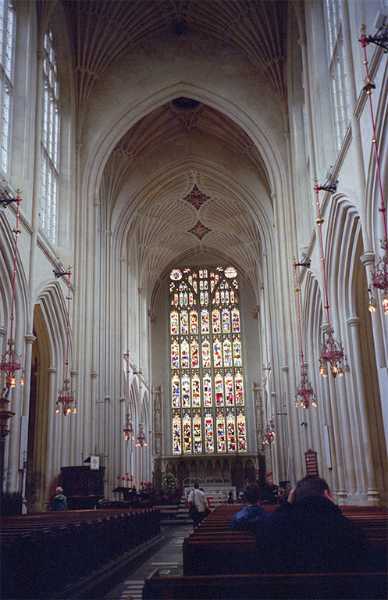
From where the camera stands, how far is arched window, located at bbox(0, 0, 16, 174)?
16.0 meters

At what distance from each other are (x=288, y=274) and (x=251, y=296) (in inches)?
769

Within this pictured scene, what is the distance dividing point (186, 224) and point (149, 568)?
94.5 ft

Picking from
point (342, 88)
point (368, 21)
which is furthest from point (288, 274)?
point (368, 21)

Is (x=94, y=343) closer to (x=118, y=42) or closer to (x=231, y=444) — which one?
(x=118, y=42)

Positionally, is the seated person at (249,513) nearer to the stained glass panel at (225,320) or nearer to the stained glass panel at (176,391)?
the stained glass panel at (176,391)

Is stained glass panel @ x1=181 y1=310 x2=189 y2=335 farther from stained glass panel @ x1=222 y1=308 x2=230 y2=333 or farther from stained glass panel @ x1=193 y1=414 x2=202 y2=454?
stained glass panel @ x1=193 y1=414 x2=202 y2=454

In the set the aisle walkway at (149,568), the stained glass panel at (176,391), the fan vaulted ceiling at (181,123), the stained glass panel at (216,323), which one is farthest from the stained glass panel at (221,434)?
the aisle walkway at (149,568)

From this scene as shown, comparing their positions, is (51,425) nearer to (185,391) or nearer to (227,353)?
(185,391)

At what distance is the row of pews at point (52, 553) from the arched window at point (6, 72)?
384 inches

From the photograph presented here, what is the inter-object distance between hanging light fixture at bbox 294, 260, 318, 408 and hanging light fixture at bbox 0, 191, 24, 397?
773cm

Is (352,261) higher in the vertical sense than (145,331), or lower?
lower

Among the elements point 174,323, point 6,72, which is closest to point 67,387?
point 6,72

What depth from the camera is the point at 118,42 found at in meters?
23.6

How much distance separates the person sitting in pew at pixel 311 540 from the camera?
3.82 m
